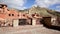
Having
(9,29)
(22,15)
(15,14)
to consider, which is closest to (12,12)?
(15,14)

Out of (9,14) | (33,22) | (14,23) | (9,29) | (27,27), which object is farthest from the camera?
(9,14)

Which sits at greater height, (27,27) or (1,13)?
(1,13)

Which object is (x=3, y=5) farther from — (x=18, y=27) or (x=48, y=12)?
(x=48, y=12)

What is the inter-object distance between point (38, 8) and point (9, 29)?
179ft

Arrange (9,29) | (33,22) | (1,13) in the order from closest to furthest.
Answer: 1. (9,29)
2. (33,22)
3. (1,13)

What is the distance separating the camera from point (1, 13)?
31.0 meters

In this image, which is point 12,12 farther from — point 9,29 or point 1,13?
point 9,29

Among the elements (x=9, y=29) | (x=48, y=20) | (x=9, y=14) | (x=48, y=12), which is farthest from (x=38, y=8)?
(x=9, y=29)

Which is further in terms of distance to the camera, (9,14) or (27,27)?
(9,14)

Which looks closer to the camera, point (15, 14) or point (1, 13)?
point (1, 13)

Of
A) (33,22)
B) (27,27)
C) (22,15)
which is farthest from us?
(22,15)

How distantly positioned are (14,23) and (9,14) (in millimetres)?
21456

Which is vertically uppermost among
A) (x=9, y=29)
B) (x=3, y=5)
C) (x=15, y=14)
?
(x=3, y=5)

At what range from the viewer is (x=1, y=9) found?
103 feet
